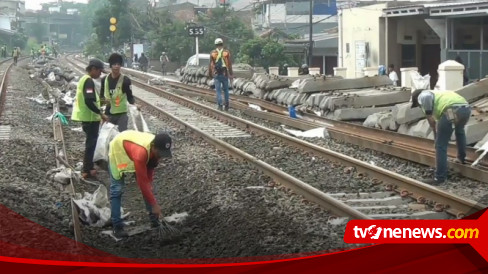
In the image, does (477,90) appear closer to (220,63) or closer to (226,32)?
(226,32)

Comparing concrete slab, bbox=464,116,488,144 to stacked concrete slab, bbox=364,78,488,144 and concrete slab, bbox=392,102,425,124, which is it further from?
concrete slab, bbox=392,102,425,124

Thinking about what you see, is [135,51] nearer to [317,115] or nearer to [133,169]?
[133,169]

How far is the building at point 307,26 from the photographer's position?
1730 cm

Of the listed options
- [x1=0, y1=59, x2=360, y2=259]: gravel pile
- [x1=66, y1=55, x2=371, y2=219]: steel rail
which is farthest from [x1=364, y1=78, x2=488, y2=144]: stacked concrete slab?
[x1=0, y1=59, x2=360, y2=259]: gravel pile

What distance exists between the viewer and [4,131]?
9.68m

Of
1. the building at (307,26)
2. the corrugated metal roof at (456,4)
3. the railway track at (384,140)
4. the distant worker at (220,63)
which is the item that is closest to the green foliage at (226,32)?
the distant worker at (220,63)

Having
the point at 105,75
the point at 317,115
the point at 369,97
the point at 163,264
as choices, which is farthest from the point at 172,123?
the point at 163,264

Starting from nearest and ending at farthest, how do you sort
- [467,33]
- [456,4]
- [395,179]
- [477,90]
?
1. [395,179]
2. [477,90]
3. [456,4]
4. [467,33]

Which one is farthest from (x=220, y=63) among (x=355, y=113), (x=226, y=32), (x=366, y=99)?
(x=366, y=99)

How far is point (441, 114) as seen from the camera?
614 centimetres

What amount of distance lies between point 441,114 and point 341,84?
28.3ft

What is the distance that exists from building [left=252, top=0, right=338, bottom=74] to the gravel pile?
Answer: 6.29m

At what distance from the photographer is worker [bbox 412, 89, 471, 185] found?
19.8 feet

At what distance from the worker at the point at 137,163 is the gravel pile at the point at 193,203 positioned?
130 millimetres
